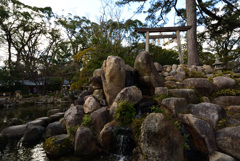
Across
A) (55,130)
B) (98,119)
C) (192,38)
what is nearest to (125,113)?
(98,119)

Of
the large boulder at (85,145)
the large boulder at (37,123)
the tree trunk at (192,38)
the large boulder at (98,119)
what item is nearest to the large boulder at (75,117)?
the large boulder at (98,119)

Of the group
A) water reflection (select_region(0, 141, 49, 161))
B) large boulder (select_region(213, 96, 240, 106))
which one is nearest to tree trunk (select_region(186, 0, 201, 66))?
large boulder (select_region(213, 96, 240, 106))

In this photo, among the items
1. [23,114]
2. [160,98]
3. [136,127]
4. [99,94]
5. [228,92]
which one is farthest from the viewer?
[23,114]

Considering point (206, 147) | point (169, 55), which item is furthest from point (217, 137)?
point (169, 55)

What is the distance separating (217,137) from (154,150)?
2.46 metres

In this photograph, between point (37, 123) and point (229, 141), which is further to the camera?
point (37, 123)

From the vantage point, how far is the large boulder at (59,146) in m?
6.44

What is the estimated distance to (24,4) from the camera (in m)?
33.1

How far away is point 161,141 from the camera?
4.52 m

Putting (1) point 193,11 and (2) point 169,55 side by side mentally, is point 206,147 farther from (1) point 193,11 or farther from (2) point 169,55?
(2) point 169,55

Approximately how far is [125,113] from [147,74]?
2.75m

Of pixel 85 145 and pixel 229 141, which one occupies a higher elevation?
pixel 229 141

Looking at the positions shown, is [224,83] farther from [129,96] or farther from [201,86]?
[129,96]

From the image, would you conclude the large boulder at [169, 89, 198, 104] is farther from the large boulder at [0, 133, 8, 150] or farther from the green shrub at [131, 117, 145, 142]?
the large boulder at [0, 133, 8, 150]
